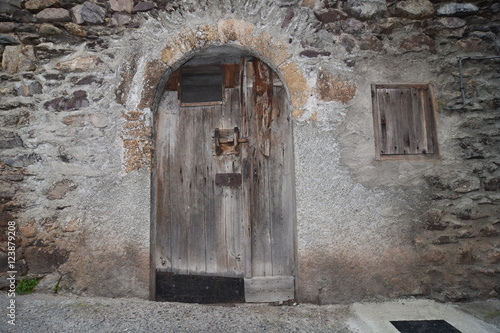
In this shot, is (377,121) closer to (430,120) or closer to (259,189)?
(430,120)

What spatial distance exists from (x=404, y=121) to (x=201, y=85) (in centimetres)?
182

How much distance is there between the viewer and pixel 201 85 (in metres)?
3.03

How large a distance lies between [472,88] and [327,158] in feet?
4.55

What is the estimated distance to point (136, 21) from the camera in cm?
275

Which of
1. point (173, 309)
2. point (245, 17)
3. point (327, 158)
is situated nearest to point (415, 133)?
point (327, 158)

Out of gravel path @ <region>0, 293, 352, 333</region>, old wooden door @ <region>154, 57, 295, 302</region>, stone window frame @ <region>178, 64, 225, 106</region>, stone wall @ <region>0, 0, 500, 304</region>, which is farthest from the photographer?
stone window frame @ <region>178, 64, 225, 106</region>

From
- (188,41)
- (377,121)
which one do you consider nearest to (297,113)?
(377,121)

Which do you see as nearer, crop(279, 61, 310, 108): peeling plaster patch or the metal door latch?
crop(279, 61, 310, 108): peeling plaster patch

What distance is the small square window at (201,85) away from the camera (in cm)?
301

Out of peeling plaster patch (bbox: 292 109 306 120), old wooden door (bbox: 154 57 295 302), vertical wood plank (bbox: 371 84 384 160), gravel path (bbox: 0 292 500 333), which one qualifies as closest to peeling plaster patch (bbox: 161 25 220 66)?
old wooden door (bbox: 154 57 295 302)

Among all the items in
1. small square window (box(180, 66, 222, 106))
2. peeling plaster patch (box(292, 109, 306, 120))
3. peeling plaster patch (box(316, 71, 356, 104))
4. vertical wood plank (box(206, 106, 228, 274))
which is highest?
small square window (box(180, 66, 222, 106))

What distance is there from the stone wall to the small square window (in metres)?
0.29

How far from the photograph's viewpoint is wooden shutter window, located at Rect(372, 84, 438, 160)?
2729 millimetres

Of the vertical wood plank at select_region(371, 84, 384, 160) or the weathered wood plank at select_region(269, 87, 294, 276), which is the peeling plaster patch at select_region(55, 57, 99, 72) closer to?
the weathered wood plank at select_region(269, 87, 294, 276)
